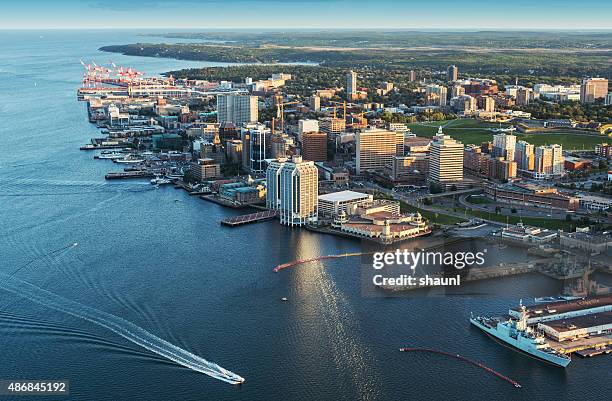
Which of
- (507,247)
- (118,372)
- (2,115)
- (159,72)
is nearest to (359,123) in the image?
(2,115)

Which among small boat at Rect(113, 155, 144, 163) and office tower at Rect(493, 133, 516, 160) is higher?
office tower at Rect(493, 133, 516, 160)

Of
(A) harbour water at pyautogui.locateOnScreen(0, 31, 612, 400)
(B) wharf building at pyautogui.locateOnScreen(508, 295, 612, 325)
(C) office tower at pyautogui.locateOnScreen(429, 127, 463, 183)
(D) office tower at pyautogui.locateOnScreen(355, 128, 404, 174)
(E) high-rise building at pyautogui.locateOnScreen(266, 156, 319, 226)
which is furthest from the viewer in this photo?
(D) office tower at pyautogui.locateOnScreen(355, 128, 404, 174)

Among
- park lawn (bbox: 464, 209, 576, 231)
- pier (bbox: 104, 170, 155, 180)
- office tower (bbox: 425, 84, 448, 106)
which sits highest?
office tower (bbox: 425, 84, 448, 106)

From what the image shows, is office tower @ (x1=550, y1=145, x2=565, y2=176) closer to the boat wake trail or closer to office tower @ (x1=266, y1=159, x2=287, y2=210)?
office tower @ (x1=266, y1=159, x2=287, y2=210)

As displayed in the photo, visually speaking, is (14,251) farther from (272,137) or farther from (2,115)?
(2,115)

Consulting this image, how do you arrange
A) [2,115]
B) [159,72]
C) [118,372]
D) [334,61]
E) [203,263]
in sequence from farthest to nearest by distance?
1. [334,61]
2. [159,72]
3. [2,115]
4. [203,263]
5. [118,372]

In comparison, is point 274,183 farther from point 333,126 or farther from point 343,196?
point 333,126

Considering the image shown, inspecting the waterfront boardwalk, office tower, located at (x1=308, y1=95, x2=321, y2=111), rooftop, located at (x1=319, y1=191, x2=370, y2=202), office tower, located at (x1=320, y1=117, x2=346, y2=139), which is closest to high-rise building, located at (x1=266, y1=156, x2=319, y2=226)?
the waterfront boardwalk
